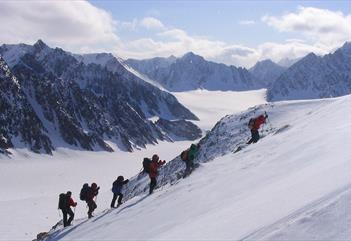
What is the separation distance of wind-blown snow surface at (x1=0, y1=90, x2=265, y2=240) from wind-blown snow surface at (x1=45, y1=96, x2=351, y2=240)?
24.8 metres

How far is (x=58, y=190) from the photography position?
82812mm

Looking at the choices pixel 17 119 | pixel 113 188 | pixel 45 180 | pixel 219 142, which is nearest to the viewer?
pixel 113 188

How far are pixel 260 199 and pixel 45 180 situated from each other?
82.2 meters

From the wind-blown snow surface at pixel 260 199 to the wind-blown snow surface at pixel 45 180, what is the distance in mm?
24789

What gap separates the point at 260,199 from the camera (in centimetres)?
1420

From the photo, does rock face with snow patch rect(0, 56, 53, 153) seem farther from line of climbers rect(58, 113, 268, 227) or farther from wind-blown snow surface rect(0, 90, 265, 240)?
line of climbers rect(58, 113, 268, 227)

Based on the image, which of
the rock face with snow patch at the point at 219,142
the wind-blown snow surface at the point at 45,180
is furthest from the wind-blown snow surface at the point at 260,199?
the wind-blown snow surface at the point at 45,180

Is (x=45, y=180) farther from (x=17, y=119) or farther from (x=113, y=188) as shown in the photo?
(x=113, y=188)

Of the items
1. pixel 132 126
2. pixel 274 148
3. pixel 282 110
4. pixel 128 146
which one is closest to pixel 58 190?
pixel 282 110

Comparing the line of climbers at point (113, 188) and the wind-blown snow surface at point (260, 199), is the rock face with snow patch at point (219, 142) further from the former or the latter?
the wind-blown snow surface at point (260, 199)

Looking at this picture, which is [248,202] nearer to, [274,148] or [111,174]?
[274,148]

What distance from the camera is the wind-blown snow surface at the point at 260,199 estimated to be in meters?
11.0

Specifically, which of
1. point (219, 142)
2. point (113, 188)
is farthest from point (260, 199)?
point (219, 142)

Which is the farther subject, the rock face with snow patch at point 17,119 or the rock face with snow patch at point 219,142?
the rock face with snow patch at point 17,119
